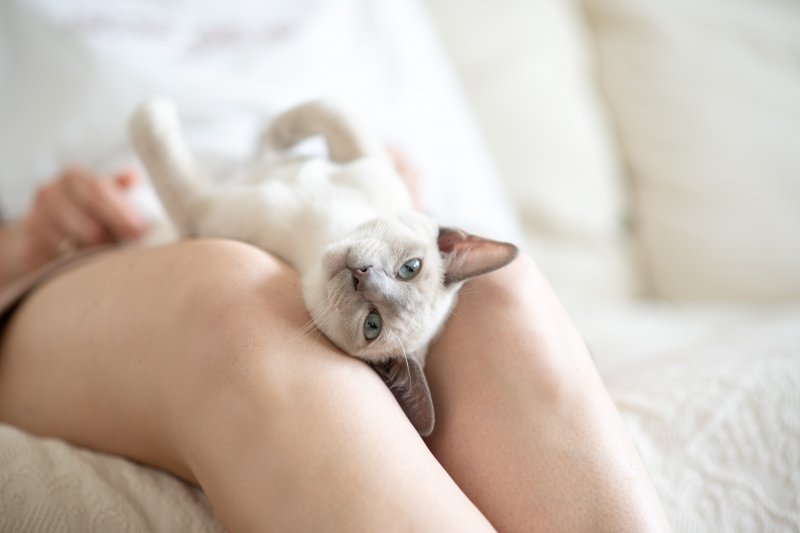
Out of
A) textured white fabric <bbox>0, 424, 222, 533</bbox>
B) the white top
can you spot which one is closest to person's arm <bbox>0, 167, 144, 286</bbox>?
the white top

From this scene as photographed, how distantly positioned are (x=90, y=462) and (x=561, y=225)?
51.5 inches

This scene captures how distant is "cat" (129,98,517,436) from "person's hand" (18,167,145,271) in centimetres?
18

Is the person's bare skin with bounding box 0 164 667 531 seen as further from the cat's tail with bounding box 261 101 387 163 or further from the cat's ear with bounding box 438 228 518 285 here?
the cat's tail with bounding box 261 101 387 163

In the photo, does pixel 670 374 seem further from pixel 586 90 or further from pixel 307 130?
pixel 586 90

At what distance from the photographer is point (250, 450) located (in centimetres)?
64

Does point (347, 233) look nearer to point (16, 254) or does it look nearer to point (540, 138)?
point (16, 254)

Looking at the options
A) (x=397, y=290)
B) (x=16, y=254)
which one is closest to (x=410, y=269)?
(x=397, y=290)

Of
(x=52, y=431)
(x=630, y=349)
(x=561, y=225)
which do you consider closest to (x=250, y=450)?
(x=52, y=431)

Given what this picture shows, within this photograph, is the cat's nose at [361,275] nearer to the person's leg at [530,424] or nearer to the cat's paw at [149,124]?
the person's leg at [530,424]

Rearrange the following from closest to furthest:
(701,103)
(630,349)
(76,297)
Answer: (76,297)
(630,349)
(701,103)

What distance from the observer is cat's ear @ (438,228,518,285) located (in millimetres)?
825

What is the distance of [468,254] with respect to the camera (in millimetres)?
870

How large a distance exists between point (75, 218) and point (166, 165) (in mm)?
265

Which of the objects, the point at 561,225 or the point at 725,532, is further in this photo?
the point at 561,225
